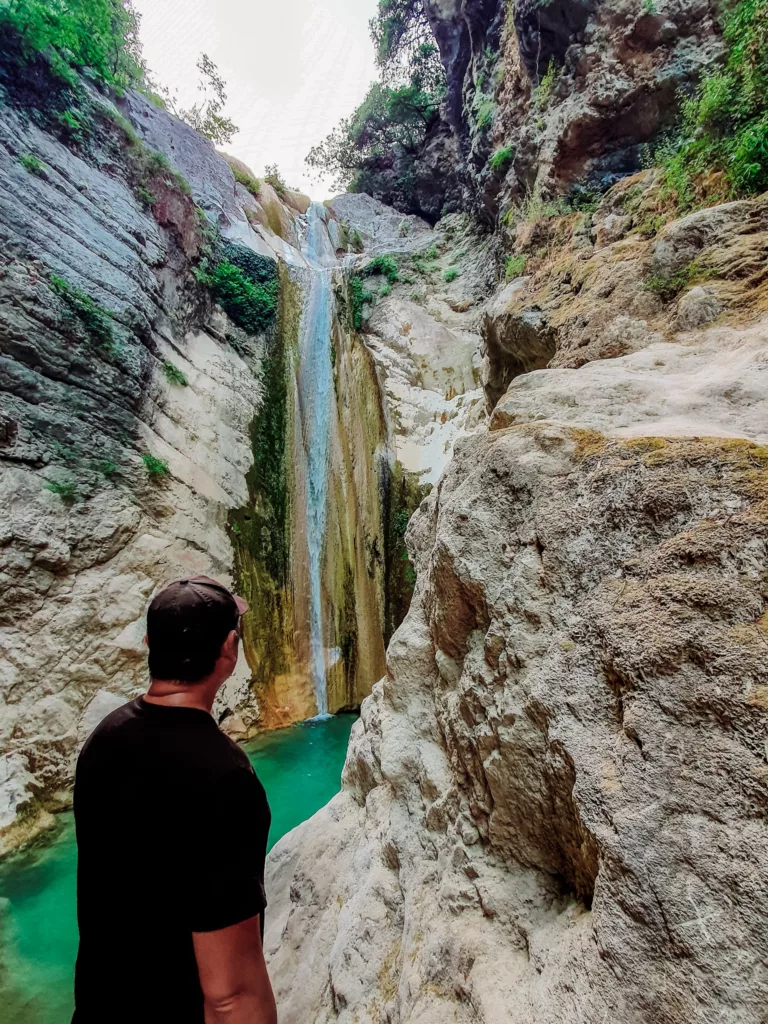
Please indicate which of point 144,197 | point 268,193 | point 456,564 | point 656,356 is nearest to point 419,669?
point 456,564

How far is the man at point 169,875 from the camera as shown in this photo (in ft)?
4.33

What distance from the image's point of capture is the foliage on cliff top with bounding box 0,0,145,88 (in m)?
8.42

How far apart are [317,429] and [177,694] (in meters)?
9.70

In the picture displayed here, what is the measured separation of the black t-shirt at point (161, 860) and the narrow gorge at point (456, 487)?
0.94 meters

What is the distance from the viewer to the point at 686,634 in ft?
4.69

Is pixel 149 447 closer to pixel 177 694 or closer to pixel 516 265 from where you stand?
pixel 516 265

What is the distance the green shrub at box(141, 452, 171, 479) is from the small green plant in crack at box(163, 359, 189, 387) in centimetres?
181

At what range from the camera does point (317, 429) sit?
35.6ft

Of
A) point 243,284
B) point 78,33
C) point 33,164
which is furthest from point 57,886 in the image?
point 78,33

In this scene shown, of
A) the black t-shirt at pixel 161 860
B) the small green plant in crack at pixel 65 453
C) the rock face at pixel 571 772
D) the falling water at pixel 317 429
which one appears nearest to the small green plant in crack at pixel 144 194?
the falling water at pixel 317 429

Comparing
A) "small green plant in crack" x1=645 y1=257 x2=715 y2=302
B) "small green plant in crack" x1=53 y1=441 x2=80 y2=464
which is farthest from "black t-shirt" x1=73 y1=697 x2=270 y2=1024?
"small green plant in crack" x1=53 y1=441 x2=80 y2=464

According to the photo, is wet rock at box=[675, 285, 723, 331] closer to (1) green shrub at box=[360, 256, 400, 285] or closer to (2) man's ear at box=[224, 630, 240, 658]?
(2) man's ear at box=[224, 630, 240, 658]

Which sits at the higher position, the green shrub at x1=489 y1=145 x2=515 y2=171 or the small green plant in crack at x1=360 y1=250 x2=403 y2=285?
the green shrub at x1=489 y1=145 x2=515 y2=171

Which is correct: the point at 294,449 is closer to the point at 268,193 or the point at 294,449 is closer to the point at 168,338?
the point at 168,338
